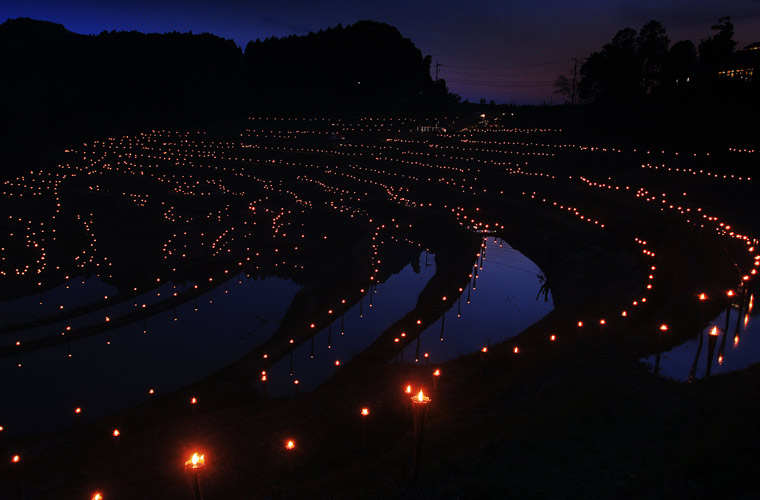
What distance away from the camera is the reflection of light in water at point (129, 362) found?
913 inches

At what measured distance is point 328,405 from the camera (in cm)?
1961

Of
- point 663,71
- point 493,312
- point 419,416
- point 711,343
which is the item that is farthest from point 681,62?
point 419,416

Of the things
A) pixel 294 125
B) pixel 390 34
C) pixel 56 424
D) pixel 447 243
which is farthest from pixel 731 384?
pixel 390 34

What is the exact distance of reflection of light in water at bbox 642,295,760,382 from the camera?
18.7m

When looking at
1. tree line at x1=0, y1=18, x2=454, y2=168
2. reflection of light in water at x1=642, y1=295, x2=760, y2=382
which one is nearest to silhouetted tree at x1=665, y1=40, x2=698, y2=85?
tree line at x1=0, y1=18, x2=454, y2=168

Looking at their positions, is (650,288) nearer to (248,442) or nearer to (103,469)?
(248,442)

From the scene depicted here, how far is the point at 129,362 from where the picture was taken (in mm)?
27016

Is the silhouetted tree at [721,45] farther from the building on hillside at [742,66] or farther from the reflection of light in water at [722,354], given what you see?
the reflection of light in water at [722,354]

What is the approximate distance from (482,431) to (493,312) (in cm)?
2024

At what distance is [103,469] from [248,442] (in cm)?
449

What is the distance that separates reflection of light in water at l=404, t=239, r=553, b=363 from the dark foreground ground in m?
2.21

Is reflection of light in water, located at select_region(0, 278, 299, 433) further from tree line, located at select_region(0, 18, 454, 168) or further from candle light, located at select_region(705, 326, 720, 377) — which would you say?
tree line, located at select_region(0, 18, 454, 168)

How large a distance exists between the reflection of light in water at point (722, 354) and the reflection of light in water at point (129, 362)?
19879mm

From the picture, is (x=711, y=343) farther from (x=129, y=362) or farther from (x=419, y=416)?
(x=129, y=362)
